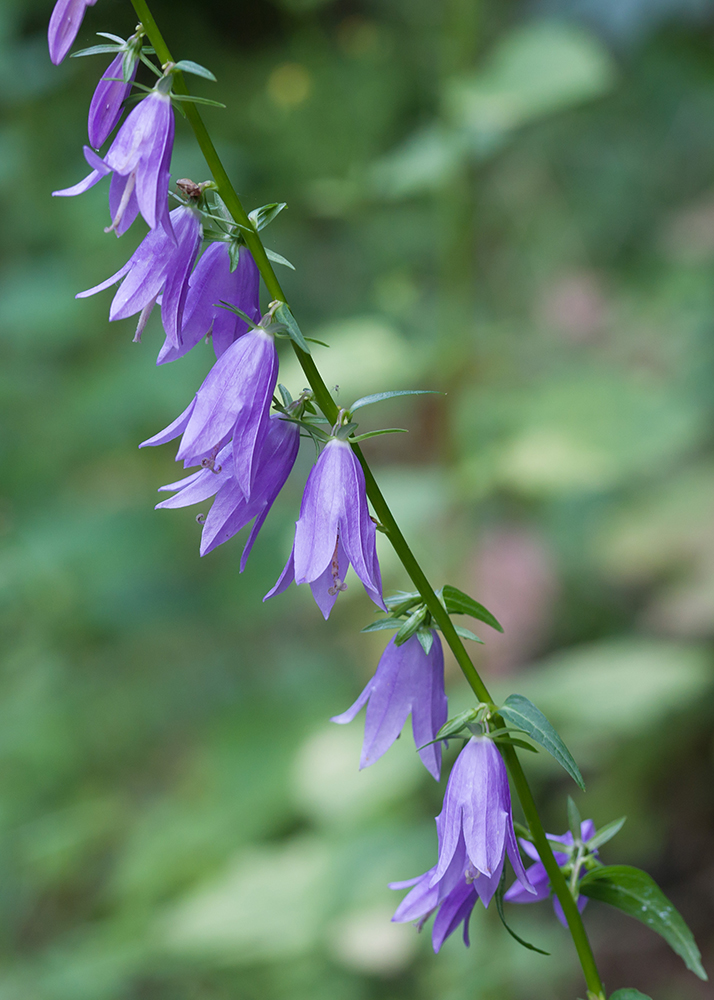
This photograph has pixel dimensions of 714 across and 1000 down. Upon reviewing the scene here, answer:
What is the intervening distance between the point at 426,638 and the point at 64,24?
21.7 inches

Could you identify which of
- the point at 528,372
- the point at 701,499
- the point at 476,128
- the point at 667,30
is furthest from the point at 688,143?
the point at 476,128

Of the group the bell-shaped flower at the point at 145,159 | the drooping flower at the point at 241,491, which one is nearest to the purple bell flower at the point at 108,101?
the bell-shaped flower at the point at 145,159

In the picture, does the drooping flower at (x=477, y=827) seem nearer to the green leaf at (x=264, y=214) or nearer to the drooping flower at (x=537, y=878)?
the drooping flower at (x=537, y=878)

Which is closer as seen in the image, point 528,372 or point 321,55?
point 321,55

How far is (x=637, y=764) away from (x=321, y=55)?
2661mm

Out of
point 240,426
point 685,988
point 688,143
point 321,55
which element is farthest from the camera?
point 688,143

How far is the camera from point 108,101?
748mm

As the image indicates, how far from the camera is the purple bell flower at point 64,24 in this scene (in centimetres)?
73

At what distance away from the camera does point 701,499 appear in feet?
11.8

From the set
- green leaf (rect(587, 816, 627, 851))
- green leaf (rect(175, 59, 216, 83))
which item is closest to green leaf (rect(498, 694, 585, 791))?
green leaf (rect(587, 816, 627, 851))

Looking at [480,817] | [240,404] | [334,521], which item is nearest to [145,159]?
[240,404]

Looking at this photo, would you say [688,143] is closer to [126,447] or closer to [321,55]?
[321,55]

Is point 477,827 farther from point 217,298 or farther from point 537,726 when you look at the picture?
point 217,298

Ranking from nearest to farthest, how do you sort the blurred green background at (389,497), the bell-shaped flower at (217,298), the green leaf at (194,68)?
the green leaf at (194,68), the bell-shaped flower at (217,298), the blurred green background at (389,497)
